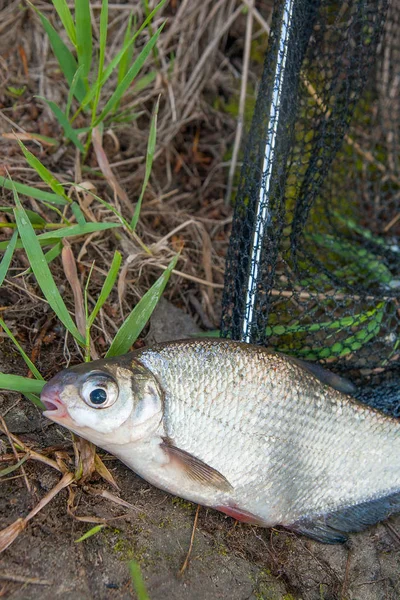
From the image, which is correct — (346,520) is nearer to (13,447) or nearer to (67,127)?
(13,447)

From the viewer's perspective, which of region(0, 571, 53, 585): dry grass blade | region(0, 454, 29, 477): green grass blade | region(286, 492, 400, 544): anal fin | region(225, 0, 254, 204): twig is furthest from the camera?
region(225, 0, 254, 204): twig

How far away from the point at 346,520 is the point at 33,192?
2208 millimetres

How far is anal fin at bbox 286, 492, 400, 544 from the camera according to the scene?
8.51 feet

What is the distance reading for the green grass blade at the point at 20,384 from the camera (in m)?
2.33

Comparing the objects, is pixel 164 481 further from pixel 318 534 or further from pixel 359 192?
pixel 359 192

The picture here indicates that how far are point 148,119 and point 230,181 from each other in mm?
721

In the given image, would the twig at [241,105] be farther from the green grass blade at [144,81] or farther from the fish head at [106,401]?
the fish head at [106,401]

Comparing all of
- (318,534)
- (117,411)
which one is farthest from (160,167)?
(318,534)

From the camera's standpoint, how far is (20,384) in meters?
2.37

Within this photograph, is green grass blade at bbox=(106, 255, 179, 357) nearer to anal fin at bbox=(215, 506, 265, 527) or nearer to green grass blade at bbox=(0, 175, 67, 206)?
green grass blade at bbox=(0, 175, 67, 206)

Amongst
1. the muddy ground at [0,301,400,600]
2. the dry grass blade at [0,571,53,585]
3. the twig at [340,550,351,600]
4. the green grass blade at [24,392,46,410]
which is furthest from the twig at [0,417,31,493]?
the twig at [340,550,351,600]

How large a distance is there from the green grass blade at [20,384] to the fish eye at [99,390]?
0.28 m

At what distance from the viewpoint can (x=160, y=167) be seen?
13.0ft

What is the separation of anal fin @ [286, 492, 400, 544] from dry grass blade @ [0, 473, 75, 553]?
104 centimetres
